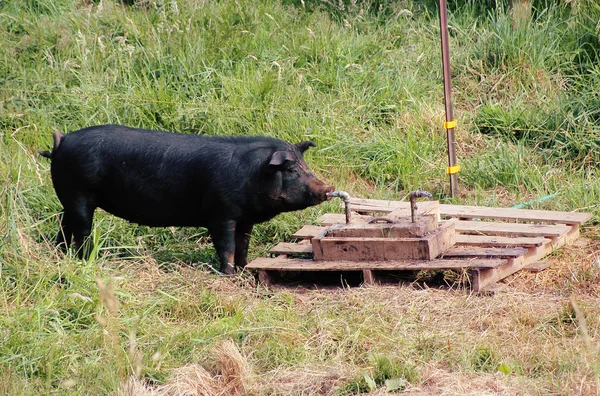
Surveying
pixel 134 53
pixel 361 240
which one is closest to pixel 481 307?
pixel 361 240

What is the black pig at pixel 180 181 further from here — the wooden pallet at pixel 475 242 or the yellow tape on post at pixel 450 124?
the yellow tape on post at pixel 450 124

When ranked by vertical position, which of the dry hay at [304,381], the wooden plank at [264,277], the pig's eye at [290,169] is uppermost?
the pig's eye at [290,169]

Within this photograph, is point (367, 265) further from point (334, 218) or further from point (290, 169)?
point (334, 218)

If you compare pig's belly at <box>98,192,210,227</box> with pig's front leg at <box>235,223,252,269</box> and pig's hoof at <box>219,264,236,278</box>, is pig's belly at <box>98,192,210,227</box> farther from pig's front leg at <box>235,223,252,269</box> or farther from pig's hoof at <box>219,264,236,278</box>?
pig's hoof at <box>219,264,236,278</box>

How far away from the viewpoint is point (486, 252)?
596 cm

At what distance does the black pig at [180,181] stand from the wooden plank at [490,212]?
900 mm

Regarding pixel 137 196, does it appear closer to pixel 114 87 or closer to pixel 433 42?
pixel 114 87

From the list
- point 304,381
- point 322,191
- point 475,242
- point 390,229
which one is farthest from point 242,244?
point 304,381

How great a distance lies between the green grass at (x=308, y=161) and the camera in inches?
185

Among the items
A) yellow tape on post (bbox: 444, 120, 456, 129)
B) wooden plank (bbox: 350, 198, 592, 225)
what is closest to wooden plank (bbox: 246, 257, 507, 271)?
wooden plank (bbox: 350, 198, 592, 225)

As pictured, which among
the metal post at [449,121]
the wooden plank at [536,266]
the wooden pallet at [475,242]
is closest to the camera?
the wooden pallet at [475,242]

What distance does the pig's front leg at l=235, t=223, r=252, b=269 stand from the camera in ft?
21.7

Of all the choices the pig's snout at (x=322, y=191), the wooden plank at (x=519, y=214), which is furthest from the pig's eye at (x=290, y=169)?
the wooden plank at (x=519, y=214)

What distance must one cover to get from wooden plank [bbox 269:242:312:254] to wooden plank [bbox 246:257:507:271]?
19 centimetres
